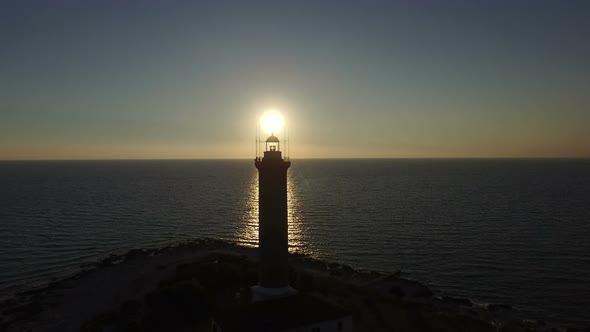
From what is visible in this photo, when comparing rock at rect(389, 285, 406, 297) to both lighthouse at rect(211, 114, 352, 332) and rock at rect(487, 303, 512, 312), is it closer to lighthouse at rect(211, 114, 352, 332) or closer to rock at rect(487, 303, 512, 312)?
rock at rect(487, 303, 512, 312)

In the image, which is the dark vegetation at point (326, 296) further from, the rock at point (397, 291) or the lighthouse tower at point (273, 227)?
the lighthouse tower at point (273, 227)

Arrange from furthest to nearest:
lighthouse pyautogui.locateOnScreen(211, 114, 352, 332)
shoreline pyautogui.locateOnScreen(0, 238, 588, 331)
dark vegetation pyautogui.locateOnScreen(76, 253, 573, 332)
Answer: shoreline pyautogui.locateOnScreen(0, 238, 588, 331) → dark vegetation pyautogui.locateOnScreen(76, 253, 573, 332) → lighthouse pyautogui.locateOnScreen(211, 114, 352, 332)

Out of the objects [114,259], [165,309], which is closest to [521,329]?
[165,309]

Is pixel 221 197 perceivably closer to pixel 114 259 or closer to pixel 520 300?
pixel 114 259

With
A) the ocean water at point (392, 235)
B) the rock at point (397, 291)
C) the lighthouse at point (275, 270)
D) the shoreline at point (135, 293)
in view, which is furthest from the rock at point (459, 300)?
the lighthouse at point (275, 270)

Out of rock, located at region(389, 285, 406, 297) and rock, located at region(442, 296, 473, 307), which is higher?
rock, located at region(389, 285, 406, 297)

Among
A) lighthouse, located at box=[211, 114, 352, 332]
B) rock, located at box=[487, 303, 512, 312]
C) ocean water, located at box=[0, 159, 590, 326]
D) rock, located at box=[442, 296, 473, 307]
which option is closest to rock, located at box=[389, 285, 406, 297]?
rock, located at box=[442, 296, 473, 307]

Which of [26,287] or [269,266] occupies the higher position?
[269,266]
